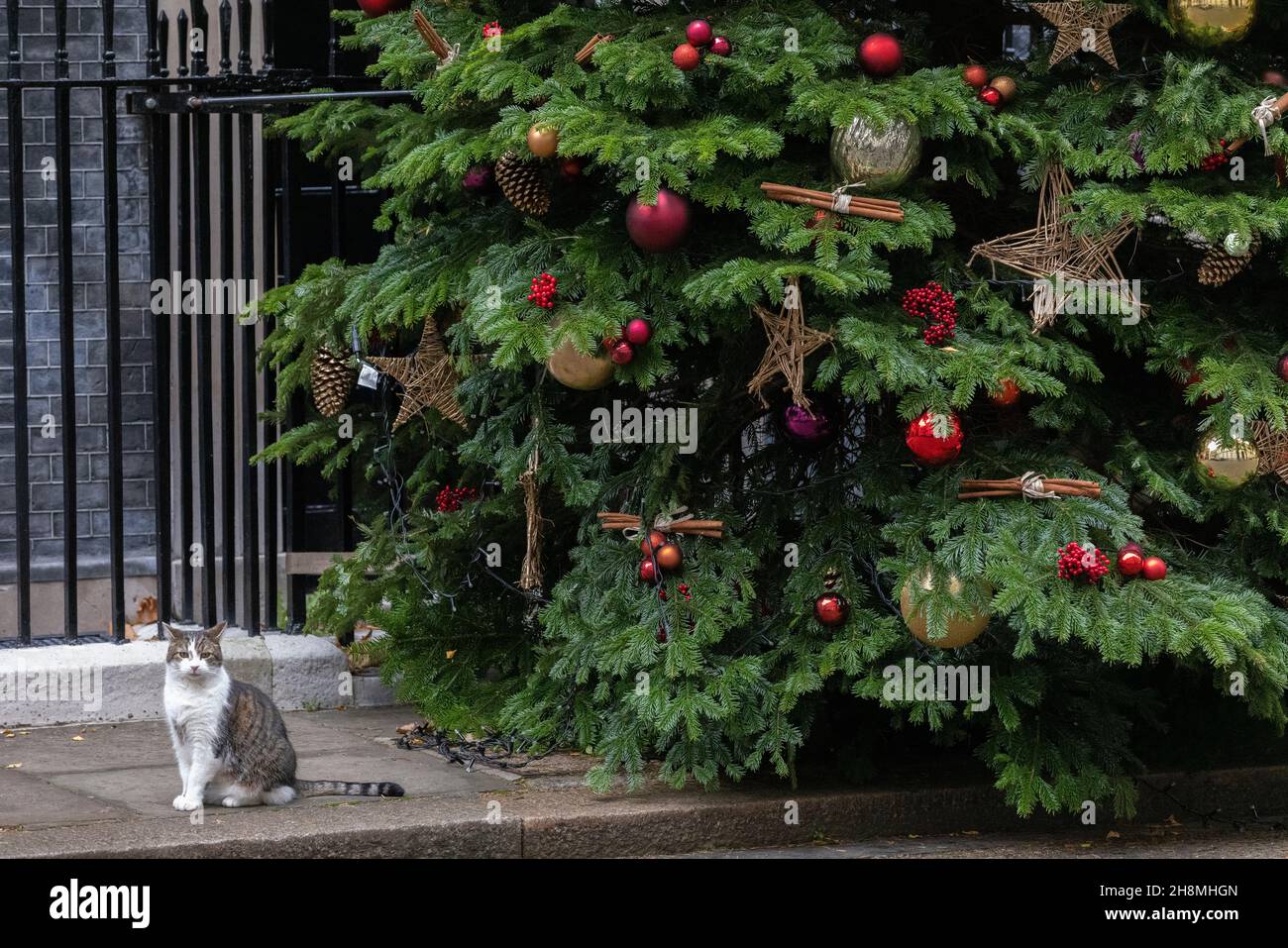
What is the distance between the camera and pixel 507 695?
7.45 metres

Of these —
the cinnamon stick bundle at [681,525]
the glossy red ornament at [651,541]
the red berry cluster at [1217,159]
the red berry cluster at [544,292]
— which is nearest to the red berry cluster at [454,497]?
the cinnamon stick bundle at [681,525]

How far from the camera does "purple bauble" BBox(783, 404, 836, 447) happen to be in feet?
21.5

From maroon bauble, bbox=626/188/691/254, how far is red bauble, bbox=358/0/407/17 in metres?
1.82

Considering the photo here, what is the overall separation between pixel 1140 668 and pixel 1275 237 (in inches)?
76.7

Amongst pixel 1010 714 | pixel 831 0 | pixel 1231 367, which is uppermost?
pixel 831 0

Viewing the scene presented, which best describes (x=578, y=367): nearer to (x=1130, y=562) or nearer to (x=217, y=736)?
(x=217, y=736)

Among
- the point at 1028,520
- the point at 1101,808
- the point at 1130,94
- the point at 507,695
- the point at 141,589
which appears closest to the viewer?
the point at 1028,520

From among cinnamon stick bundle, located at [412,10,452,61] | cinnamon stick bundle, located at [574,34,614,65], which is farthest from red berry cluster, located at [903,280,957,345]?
cinnamon stick bundle, located at [412,10,452,61]

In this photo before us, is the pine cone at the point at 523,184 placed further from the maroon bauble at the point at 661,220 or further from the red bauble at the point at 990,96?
the red bauble at the point at 990,96

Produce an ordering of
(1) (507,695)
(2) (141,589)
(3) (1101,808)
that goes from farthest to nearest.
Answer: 1. (2) (141,589)
2. (1) (507,695)
3. (3) (1101,808)

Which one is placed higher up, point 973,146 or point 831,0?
point 831,0

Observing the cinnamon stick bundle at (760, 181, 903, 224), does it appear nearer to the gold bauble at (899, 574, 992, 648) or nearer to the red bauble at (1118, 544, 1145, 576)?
the gold bauble at (899, 574, 992, 648)

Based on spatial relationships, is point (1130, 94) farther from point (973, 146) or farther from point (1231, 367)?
point (1231, 367)

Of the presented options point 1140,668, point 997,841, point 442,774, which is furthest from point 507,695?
point 1140,668
